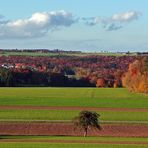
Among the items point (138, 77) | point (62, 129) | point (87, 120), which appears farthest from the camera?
point (138, 77)

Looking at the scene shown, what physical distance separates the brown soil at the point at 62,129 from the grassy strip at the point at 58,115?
6.12 meters

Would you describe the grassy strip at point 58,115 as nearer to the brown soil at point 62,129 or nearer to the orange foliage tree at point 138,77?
the brown soil at point 62,129

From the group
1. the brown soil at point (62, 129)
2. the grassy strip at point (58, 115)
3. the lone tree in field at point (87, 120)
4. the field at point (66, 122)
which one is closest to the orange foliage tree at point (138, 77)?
the field at point (66, 122)

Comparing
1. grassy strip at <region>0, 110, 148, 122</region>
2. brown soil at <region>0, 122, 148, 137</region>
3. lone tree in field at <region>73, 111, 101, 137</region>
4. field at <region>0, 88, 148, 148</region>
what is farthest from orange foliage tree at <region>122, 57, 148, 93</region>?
lone tree in field at <region>73, 111, 101, 137</region>

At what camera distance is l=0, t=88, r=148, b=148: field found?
152 ft

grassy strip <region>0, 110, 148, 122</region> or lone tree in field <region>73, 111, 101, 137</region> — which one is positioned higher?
lone tree in field <region>73, 111, 101, 137</region>

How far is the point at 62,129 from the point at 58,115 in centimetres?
1110

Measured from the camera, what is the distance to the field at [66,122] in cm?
4643

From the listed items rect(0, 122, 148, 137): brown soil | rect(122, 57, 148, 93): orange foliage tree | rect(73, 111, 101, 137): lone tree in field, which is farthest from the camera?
rect(122, 57, 148, 93): orange foliage tree

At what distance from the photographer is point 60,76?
506ft

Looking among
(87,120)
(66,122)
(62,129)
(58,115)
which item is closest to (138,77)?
(58,115)

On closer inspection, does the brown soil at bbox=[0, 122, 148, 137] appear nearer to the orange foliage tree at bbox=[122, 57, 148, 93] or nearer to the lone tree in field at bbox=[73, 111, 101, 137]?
the lone tree in field at bbox=[73, 111, 101, 137]

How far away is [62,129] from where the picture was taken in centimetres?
6012

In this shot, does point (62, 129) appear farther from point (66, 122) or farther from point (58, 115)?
point (58, 115)
